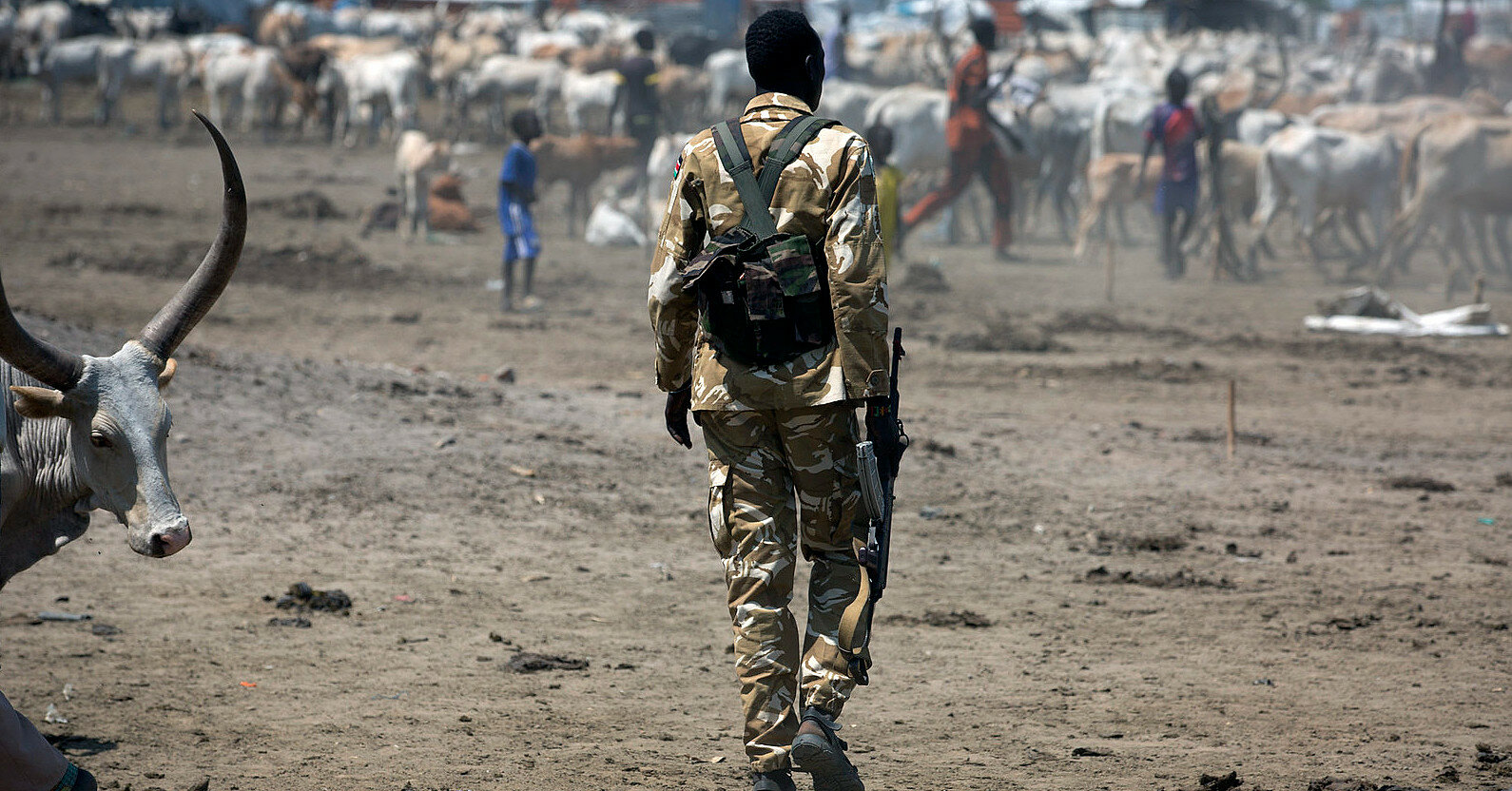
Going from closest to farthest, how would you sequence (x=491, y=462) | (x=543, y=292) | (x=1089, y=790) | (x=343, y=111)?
(x=1089, y=790) → (x=491, y=462) → (x=543, y=292) → (x=343, y=111)

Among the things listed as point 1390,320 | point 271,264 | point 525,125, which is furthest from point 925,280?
point 271,264

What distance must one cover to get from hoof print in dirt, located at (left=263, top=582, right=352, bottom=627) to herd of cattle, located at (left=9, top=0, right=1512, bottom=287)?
11.2m

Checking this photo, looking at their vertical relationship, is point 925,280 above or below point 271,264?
below

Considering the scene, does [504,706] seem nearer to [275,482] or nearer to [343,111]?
[275,482]

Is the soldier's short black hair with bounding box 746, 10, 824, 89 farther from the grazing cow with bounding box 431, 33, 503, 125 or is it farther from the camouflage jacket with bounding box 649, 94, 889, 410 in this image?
the grazing cow with bounding box 431, 33, 503, 125

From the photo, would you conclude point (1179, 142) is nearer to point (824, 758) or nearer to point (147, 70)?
point (824, 758)

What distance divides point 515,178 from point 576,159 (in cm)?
602

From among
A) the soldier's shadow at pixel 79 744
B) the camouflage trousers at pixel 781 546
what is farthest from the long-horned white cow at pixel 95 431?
the camouflage trousers at pixel 781 546

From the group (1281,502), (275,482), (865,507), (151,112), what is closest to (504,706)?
(865,507)

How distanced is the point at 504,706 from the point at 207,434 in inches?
135

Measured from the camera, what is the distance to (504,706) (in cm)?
414

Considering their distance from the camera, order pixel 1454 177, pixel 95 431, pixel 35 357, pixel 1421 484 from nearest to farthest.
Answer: pixel 35 357 < pixel 95 431 < pixel 1421 484 < pixel 1454 177

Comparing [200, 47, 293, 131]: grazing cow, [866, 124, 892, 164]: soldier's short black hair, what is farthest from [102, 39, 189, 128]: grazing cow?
[866, 124, 892, 164]: soldier's short black hair

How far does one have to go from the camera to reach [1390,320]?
39.5 ft
